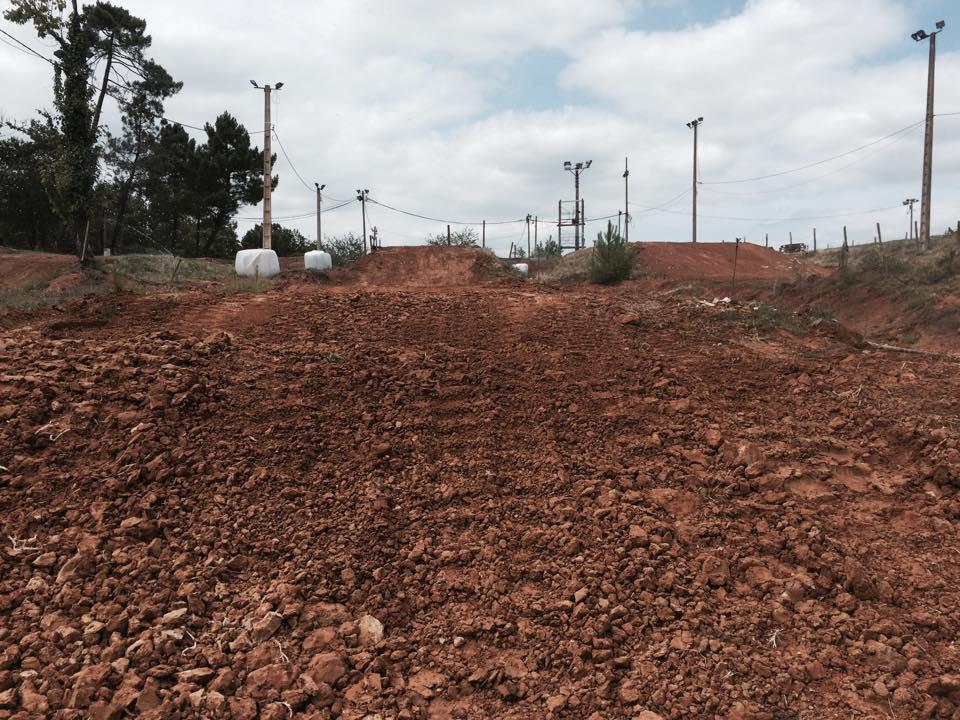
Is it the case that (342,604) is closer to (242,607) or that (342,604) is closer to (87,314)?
(242,607)

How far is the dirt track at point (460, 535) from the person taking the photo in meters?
2.06

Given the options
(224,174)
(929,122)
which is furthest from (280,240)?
(929,122)

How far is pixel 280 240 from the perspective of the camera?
2777 centimetres

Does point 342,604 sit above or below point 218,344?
below

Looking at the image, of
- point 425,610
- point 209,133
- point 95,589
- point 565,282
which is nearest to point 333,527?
point 425,610

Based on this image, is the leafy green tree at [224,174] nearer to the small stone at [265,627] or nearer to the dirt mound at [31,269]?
the dirt mound at [31,269]

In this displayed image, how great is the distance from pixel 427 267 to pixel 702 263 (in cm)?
823

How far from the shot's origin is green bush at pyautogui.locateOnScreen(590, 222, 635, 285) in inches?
458

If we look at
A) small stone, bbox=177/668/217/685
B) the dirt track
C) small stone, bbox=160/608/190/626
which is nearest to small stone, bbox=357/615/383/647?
the dirt track

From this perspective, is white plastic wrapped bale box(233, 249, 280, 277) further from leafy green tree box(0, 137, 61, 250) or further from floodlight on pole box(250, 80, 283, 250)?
leafy green tree box(0, 137, 61, 250)

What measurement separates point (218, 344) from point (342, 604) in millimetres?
2431

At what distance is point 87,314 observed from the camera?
207 inches

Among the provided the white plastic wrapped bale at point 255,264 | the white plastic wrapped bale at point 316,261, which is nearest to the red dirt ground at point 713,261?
the white plastic wrapped bale at point 316,261

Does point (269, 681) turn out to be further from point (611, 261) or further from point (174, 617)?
point (611, 261)
